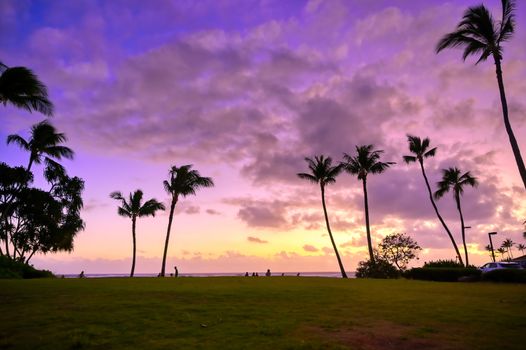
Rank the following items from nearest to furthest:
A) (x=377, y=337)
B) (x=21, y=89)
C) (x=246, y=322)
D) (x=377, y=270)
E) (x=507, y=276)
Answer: (x=377, y=337) → (x=246, y=322) → (x=21, y=89) → (x=507, y=276) → (x=377, y=270)

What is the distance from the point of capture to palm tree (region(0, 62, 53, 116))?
63.3ft

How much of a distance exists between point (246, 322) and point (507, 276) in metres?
29.2

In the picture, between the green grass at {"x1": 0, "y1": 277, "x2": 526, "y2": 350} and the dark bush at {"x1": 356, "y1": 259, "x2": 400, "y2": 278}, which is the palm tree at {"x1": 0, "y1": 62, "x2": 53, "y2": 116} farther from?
the dark bush at {"x1": 356, "y1": 259, "x2": 400, "y2": 278}

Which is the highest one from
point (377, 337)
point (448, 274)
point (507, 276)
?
point (448, 274)

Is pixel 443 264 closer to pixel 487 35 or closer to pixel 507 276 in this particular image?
pixel 507 276

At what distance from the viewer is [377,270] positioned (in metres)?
46.8

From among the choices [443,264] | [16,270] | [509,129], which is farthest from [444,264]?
[16,270]

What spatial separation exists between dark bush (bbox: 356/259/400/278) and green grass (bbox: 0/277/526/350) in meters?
29.7

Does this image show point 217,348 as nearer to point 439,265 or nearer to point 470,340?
point 470,340

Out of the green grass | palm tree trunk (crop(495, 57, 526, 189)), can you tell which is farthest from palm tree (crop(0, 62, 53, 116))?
palm tree trunk (crop(495, 57, 526, 189))

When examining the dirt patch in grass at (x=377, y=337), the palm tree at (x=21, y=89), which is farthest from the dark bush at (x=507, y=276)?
the palm tree at (x=21, y=89)

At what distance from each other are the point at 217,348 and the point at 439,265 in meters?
40.6

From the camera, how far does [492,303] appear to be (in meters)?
16.8

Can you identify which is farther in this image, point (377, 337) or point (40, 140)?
point (40, 140)
